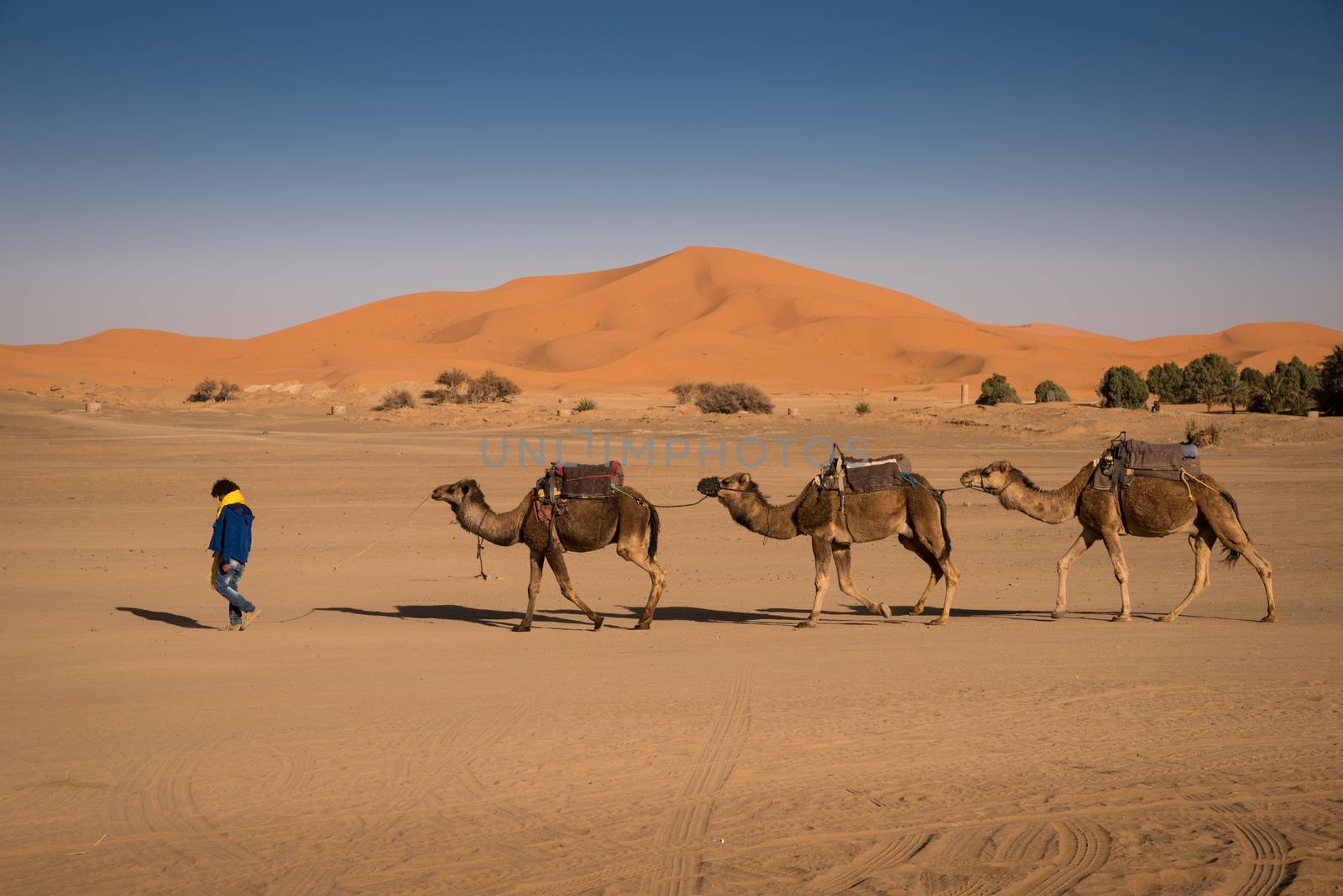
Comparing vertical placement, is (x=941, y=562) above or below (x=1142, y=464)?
below

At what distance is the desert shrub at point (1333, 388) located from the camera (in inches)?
1793

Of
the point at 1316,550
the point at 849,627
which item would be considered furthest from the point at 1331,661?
the point at 1316,550

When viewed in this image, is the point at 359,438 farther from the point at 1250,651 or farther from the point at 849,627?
the point at 1250,651

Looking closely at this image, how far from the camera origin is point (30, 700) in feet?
28.8

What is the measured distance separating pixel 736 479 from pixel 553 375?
78.4m

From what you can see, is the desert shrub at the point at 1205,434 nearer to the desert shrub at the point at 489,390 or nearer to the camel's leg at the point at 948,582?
the camel's leg at the point at 948,582

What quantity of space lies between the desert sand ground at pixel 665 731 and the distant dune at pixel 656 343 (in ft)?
203

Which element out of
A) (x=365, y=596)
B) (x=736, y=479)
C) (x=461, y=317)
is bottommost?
(x=365, y=596)

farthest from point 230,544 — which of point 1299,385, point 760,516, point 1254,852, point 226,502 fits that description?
point 1299,385

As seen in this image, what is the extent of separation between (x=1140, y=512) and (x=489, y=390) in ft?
162

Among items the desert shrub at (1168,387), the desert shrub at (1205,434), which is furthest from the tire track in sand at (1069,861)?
the desert shrub at (1168,387)

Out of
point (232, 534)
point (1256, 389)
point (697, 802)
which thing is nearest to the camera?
point (697, 802)

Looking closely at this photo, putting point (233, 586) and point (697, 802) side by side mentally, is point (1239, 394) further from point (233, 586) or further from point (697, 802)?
point (697, 802)

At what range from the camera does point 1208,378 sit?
6181 cm
